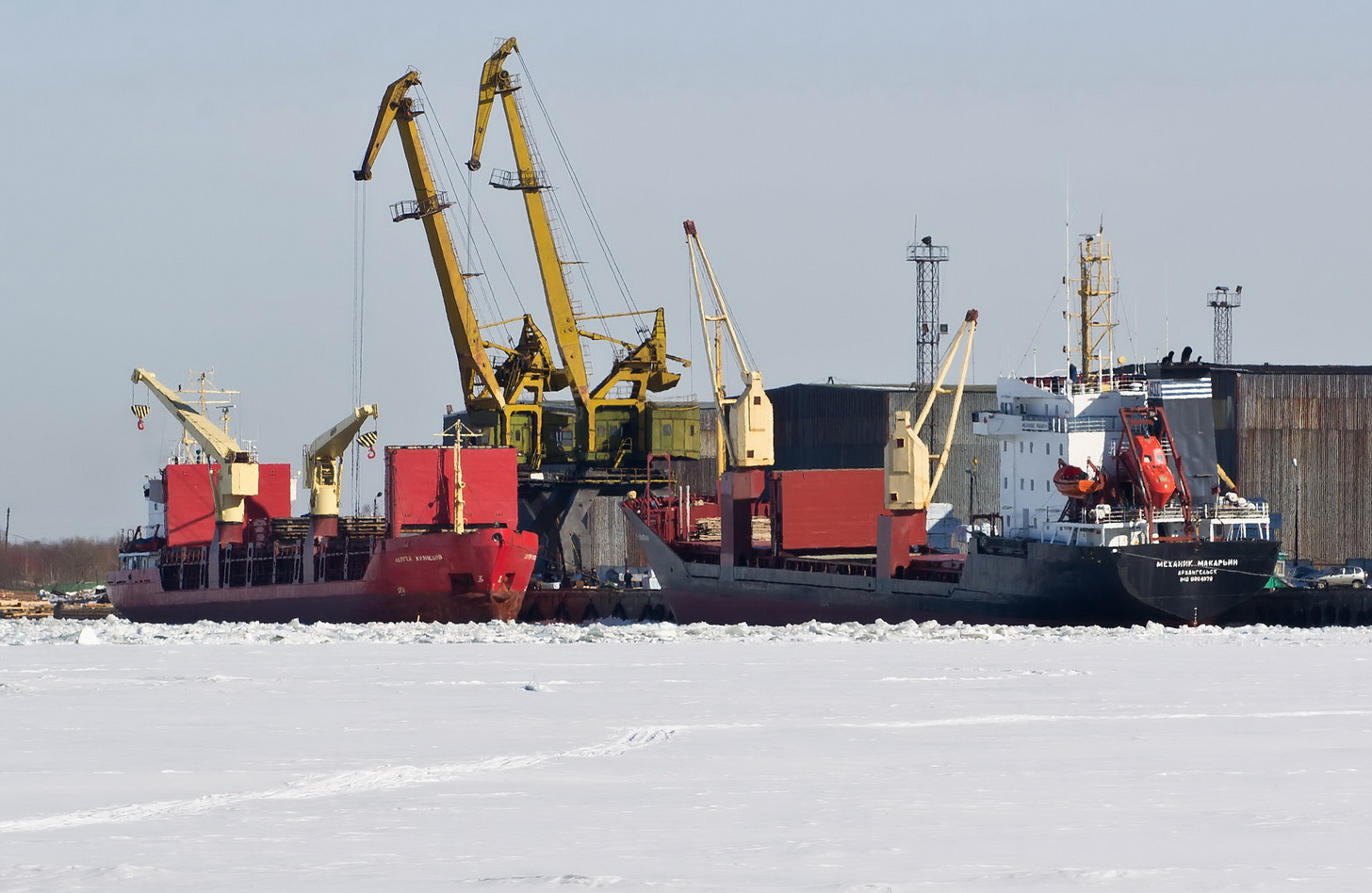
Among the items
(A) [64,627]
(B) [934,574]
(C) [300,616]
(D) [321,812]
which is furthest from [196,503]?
(D) [321,812]

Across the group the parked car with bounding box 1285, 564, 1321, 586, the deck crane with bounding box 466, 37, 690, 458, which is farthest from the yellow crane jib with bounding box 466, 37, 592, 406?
the parked car with bounding box 1285, 564, 1321, 586

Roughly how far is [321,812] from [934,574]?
34336 millimetres

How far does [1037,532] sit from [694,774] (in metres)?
31.8

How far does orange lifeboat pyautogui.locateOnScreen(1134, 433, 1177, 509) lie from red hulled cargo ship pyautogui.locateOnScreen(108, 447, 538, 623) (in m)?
18.7

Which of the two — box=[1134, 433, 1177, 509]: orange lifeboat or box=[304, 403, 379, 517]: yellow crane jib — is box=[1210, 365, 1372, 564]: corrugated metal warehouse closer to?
box=[1134, 433, 1177, 509]: orange lifeboat

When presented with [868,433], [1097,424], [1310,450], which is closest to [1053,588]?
[1097,424]

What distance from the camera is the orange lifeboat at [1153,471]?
44.4 metres

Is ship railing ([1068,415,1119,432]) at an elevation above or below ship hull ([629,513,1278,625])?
above

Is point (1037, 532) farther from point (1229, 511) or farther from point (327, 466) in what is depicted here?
point (327, 466)

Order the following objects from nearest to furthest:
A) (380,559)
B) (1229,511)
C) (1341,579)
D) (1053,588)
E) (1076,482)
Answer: (1053,588) < (1229,511) < (1076,482) < (1341,579) < (380,559)

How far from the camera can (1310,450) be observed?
6372 cm

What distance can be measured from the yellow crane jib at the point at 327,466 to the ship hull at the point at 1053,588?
54.5 feet

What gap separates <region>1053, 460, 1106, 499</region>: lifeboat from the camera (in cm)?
4503

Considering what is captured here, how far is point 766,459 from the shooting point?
55.7 m
